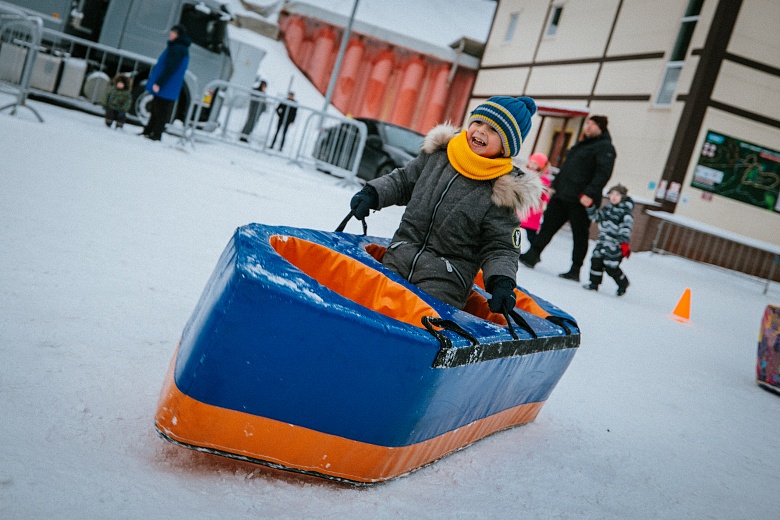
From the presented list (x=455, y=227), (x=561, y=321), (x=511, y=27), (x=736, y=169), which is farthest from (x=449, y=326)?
(x=511, y=27)

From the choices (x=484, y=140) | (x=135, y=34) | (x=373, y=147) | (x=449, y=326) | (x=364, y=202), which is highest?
(x=135, y=34)

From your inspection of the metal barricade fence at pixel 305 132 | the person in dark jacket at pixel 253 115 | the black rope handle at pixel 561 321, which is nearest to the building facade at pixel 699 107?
the metal barricade fence at pixel 305 132

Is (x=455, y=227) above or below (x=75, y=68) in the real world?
below

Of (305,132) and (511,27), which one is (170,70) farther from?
(511,27)

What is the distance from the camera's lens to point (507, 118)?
7.98 ft

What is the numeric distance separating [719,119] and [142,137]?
36.6 feet

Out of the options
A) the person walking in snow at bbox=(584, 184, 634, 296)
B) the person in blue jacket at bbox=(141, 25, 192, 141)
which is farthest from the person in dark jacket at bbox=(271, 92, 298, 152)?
the person walking in snow at bbox=(584, 184, 634, 296)

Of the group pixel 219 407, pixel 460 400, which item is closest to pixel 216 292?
pixel 219 407

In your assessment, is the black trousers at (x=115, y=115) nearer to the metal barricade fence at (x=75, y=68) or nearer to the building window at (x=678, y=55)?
the metal barricade fence at (x=75, y=68)

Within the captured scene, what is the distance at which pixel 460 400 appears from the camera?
6.37ft

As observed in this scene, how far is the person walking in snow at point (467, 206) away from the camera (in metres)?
2.38

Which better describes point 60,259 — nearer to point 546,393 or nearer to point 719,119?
point 546,393

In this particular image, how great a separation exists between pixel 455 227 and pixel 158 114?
6618 mm

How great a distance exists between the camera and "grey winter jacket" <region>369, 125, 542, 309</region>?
2.37m
